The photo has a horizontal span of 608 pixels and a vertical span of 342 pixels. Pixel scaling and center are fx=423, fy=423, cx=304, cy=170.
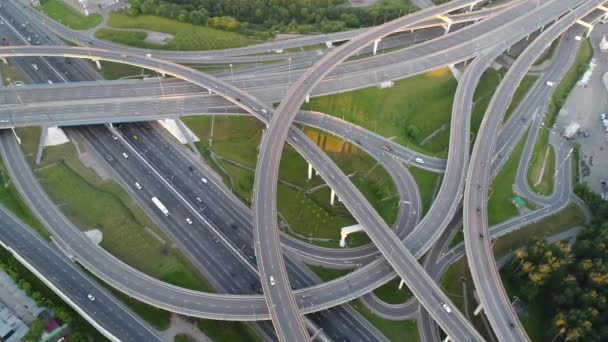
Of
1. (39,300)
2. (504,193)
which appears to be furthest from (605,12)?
(39,300)

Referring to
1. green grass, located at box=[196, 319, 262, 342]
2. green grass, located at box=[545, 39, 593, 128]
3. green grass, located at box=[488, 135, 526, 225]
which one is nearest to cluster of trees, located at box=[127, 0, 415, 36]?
green grass, located at box=[545, 39, 593, 128]

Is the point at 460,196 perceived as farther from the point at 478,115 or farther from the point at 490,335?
the point at 478,115

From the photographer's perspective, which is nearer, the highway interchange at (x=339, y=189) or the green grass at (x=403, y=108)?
the highway interchange at (x=339, y=189)

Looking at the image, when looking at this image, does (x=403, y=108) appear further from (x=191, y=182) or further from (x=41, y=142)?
(x=41, y=142)

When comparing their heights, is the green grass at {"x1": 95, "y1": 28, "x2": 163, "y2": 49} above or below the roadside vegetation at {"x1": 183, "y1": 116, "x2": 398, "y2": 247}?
above

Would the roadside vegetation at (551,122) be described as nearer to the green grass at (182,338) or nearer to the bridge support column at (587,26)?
the bridge support column at (587,26)

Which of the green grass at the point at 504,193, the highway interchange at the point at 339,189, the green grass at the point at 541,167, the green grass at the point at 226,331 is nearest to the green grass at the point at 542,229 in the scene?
the highway interchange at the point at 339,189

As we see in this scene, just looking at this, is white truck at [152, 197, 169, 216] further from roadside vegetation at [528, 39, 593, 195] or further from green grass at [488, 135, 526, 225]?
roadside vegetation at [528, 39, 593, 195]
